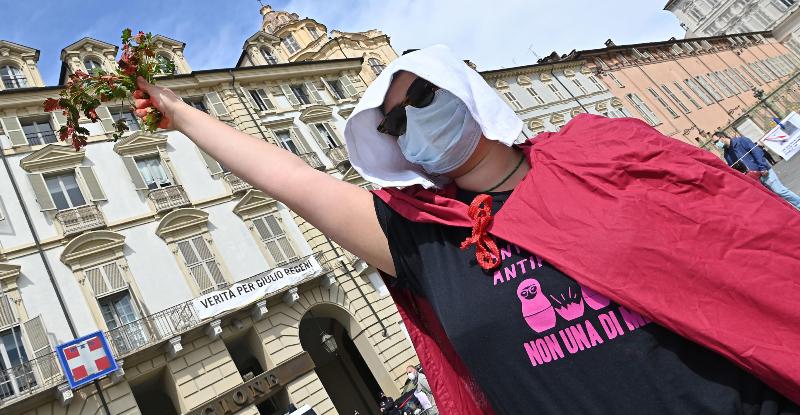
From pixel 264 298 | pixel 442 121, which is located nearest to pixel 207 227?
pixel 264 298

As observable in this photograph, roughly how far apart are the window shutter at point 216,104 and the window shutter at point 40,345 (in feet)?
34.9

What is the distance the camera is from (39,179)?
15703mm

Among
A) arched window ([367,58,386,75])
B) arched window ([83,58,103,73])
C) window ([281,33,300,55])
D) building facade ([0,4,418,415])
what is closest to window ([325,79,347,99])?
arched window ([367,58,386,75])

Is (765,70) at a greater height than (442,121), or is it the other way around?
(765,70)

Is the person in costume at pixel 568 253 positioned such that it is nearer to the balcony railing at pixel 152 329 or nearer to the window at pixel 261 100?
the balcony railing at pixel 152 329

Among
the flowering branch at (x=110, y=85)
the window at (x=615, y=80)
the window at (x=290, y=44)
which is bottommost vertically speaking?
the flowering branch at (x=110, y=85)

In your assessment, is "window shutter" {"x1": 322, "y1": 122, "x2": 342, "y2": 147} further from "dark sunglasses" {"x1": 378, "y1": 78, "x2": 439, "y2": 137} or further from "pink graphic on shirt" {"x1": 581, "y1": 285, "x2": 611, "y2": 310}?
"pink graphic on shirt" {"x1": 581, "y1": 285, "x2": 611, "y2": 310}

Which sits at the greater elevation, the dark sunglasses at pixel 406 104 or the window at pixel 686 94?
the window at pixel 686 94

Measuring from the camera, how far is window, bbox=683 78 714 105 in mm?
47312

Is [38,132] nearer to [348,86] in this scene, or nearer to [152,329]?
[152,329]

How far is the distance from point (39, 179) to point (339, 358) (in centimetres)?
1289

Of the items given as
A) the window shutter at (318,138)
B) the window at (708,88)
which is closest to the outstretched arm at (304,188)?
the window shutter at (318,138)

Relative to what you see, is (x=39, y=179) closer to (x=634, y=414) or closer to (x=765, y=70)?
(x=634, y=414)

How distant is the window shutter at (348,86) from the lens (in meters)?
26.0
